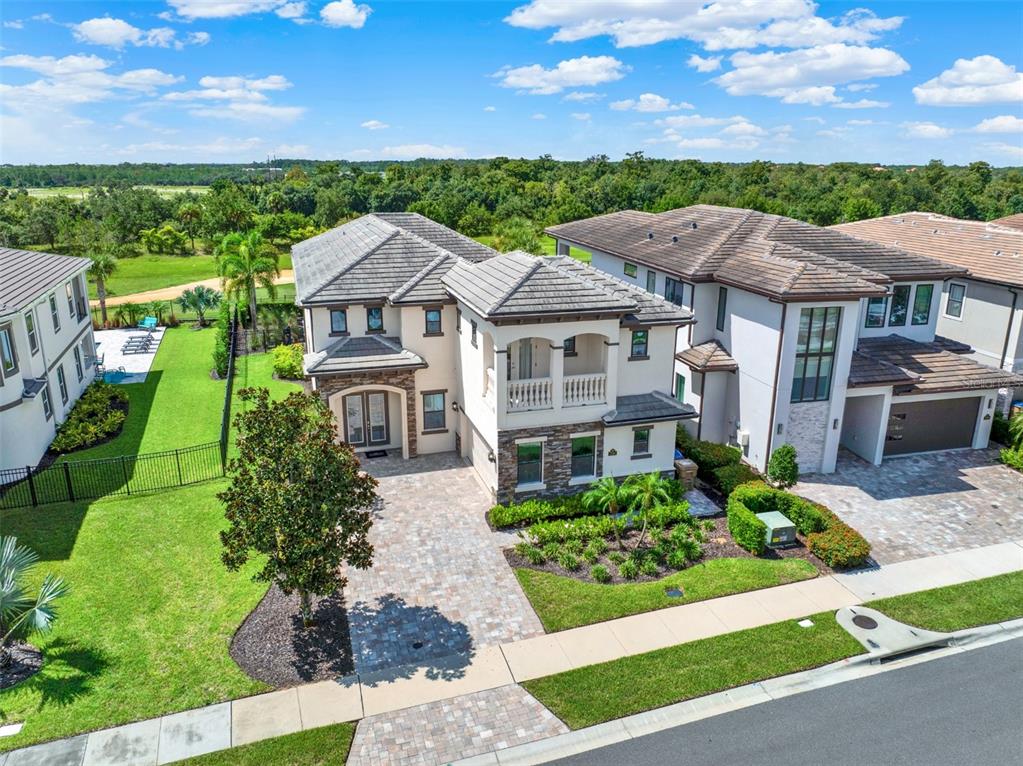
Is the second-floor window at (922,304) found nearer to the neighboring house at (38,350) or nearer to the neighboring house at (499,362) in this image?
the neighboring house at (499,362)

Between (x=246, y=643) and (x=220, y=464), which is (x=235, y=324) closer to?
(x=220, y=464)

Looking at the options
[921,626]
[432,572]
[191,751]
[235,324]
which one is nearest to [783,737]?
[921,626]

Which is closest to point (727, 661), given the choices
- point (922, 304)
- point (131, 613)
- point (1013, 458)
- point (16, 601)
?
point (131, 613)

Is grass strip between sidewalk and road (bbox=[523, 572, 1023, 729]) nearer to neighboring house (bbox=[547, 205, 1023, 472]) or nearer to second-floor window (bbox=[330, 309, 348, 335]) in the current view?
neighboring house (bbox=[547, 205, 1023, 472])

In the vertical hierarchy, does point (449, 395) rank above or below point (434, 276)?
below

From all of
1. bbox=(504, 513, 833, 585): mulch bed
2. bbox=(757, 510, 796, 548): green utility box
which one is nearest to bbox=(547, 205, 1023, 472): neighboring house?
bbox=(757, 510, 796, 548): green utility box

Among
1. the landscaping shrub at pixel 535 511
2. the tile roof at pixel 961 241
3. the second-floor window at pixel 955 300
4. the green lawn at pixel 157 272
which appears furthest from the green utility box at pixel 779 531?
the green lawn at pixel 157 272
